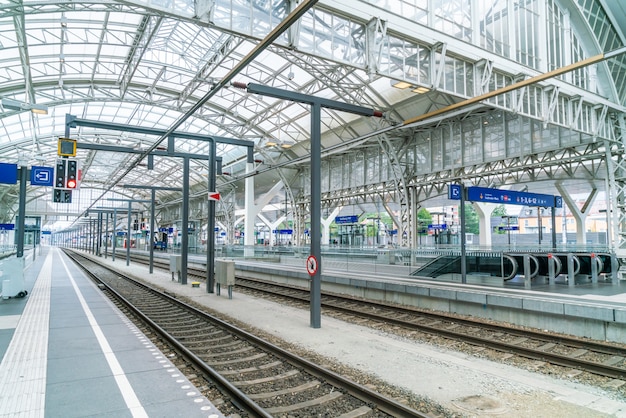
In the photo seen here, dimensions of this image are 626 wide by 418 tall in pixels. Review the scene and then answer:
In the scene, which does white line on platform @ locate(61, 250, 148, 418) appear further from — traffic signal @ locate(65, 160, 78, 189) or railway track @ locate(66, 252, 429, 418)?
traffic signal @ locate(65, 160, 78, 189)

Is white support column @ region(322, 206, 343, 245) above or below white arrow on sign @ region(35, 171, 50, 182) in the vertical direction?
below

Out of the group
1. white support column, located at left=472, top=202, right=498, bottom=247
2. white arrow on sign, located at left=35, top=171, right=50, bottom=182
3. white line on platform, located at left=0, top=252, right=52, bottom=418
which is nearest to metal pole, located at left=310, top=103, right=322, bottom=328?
white line on platform, located at left=0, top=252, right=52, bottom=418

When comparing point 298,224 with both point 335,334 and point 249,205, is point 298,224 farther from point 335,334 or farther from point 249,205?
point 335,334

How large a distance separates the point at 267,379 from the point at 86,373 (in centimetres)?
258

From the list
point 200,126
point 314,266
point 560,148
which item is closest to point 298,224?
point 200,126

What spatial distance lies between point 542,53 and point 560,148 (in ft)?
16.5

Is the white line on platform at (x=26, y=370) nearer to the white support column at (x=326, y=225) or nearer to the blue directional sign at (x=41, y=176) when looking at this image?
the blue directional sign at (x=41, y=176)

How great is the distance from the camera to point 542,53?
1989 cm

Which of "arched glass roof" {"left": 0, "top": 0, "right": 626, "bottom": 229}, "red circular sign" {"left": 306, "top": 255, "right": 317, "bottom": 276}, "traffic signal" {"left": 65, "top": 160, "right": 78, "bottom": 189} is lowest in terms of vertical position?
"red circular sign" {"left": 306, "top": 255, "right": 317, "bottom": 276}

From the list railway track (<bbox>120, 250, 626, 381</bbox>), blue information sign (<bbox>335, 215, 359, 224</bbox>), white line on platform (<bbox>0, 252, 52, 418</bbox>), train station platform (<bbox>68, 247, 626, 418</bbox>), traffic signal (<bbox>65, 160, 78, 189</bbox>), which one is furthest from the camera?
blue information sign (<bbox>335, 215, 359, 224</bbox>)

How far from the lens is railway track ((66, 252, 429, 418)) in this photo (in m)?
4.91

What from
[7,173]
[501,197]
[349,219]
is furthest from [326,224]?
[7,173]

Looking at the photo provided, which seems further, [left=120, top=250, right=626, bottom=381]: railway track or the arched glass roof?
the arched glass roof

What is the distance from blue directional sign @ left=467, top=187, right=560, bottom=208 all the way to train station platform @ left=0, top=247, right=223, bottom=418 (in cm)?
1243
